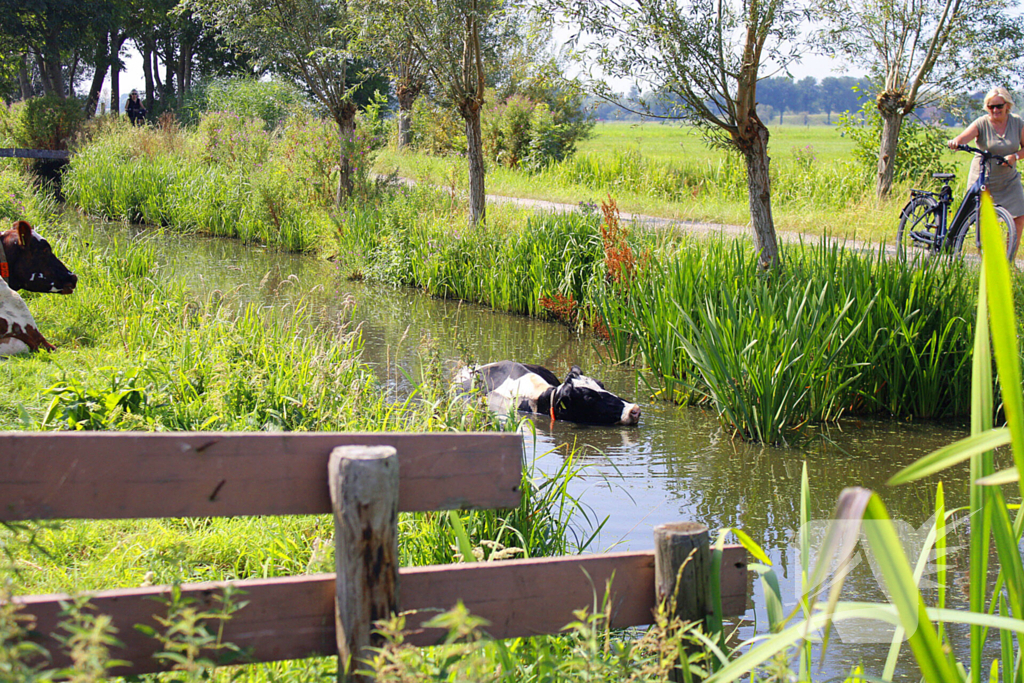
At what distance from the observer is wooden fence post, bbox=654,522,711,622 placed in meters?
1.79

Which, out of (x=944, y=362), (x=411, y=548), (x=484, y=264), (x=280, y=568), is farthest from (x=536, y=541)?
(x=484, y=264)

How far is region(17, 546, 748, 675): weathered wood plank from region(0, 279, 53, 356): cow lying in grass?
4.43 metres

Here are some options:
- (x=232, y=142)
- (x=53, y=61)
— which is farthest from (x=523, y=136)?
(x=53, y=61)

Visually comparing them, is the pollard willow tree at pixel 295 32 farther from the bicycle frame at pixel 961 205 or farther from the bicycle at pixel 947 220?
the bicycle frame at pixel 961 205

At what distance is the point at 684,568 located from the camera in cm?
182

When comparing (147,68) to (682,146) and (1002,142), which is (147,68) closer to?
(682,146)

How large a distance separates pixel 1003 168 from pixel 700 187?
8730 millimetres

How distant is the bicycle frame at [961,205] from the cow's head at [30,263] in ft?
21.0

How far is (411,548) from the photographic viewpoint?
3.23 meters

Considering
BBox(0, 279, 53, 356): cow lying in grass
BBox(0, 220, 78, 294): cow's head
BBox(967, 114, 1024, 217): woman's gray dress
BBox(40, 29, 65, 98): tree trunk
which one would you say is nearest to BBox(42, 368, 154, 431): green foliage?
BBox(0, 279, 53, 356): cow lying in grass

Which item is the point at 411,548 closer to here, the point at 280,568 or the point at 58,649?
the point at 280,568

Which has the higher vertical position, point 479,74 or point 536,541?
point 479,74

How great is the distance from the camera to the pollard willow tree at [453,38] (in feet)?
33.5

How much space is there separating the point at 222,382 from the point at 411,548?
1.54 metres
